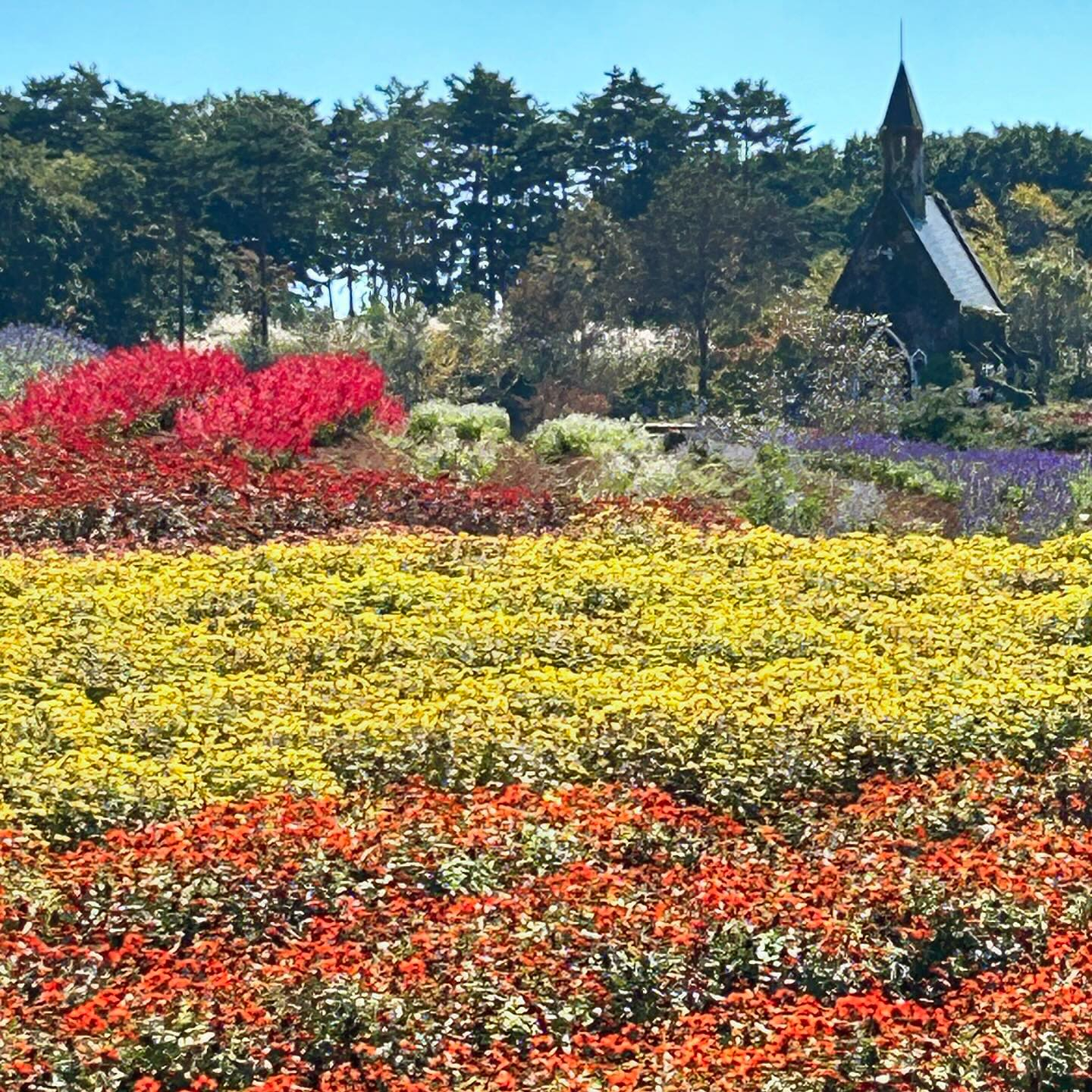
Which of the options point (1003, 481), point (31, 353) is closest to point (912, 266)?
point (31, 353)

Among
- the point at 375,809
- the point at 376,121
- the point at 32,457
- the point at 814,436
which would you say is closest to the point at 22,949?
the point at 375,809

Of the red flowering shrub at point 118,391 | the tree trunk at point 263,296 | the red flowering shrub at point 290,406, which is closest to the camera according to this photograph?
the red flowering shrub at point 290,406

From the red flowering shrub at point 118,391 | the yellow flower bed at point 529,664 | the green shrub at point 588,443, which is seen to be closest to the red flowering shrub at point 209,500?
the red flowering shrub at point 118,391

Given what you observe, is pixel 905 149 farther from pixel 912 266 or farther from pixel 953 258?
pixel 912 266

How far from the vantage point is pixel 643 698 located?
307 inches

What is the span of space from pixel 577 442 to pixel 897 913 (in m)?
11.7

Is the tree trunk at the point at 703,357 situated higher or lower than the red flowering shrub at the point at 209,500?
higher

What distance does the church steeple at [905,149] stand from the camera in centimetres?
4331

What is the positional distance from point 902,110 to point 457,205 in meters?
19.2

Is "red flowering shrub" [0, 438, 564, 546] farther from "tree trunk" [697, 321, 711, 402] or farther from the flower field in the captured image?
"tree trunk" [697, 321, 711, 402]

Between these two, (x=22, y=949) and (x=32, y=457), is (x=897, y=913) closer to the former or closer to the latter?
(x=22, y=949)

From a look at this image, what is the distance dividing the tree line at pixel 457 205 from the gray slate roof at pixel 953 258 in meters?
1.40

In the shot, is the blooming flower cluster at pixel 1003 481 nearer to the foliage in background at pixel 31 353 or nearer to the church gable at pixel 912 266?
the foliage in background at pixel 31 353

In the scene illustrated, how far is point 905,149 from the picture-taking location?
43.9 meters
